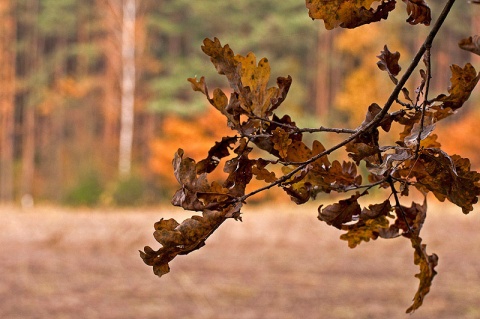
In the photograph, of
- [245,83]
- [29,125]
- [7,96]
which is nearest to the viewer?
[245,83]

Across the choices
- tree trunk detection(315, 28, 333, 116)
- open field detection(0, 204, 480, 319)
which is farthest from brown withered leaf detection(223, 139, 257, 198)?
tree trunk detection(315, 28, 333, 116)

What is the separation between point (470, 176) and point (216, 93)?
12.2 inches

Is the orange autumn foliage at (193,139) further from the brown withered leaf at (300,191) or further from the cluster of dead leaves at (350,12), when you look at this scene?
the cluster of dead leaves at (350,12)

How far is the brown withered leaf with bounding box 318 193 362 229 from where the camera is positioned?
943 millimetres

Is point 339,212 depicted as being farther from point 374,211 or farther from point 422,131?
point 422,131

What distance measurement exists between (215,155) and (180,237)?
0.17 meters

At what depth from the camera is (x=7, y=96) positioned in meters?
20.2

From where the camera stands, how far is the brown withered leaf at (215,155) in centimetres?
94

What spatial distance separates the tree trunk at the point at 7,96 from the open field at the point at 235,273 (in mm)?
13054

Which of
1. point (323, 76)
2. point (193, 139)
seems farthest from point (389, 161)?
point (323, 76)

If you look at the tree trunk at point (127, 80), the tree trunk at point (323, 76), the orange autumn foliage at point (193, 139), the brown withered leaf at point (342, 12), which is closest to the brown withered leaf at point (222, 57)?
the brown withered leaf at point (342, 12)

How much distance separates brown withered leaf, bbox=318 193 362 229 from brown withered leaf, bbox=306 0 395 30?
23 centimetres

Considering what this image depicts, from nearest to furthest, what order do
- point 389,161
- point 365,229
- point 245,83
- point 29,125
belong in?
point 389,161, point 245,83, point 365,229, point 29,125

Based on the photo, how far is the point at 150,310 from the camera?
4.19 m
